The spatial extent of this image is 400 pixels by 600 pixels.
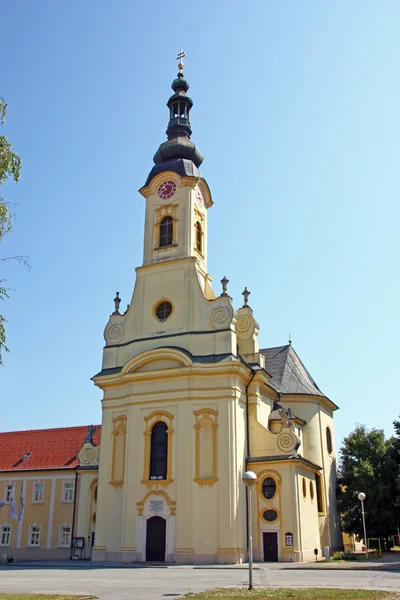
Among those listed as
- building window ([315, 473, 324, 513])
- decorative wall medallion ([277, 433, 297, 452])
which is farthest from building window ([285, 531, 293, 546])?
building window ([315, 473, 324, 513])

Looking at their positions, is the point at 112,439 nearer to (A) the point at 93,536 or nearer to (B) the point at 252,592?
(A) the point at 93,536

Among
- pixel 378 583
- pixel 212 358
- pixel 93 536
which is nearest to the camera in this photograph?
pixel 378 583

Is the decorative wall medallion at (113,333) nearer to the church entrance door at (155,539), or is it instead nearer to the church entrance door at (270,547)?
the church entrance door at (155,539)

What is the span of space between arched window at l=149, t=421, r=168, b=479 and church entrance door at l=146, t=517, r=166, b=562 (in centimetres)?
221

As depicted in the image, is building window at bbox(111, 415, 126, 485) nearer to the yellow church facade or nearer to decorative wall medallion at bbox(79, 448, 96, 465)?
the yellow church facade

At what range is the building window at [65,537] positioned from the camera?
37250mm

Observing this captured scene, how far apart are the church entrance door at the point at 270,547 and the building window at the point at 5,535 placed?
1837 centimetres

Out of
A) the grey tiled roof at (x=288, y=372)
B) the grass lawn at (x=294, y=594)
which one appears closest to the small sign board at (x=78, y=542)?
the grey tiled roof at (x=288, y=372)

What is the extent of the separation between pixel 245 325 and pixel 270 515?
1084 cm

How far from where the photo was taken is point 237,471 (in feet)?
99.9

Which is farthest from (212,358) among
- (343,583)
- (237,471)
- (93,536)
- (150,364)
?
(343,583)

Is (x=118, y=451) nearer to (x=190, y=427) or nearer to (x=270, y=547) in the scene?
(x=190, y=427)

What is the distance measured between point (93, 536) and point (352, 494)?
53.1ft

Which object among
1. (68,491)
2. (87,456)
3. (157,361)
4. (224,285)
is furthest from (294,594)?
(68,491)
